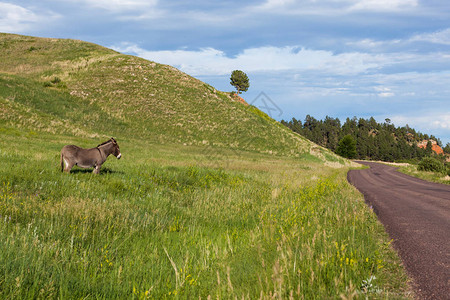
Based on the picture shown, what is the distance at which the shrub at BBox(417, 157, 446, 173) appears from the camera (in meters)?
38.3

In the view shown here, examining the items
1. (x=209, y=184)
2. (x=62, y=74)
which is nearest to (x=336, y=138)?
(x=62, y=74)

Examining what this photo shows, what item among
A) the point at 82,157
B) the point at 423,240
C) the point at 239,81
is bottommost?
the point at 423,240

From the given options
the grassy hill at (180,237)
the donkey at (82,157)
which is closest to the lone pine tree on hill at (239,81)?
the grassy hill at (180,237)

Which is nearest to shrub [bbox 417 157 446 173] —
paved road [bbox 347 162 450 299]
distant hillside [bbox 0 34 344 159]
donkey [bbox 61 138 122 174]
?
distant hillside [bbox 0 34 344 159]

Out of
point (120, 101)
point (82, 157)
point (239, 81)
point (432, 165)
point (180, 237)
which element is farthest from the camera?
point (239, 81)

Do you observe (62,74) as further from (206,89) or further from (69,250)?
(69,250)

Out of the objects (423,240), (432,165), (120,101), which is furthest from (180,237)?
(120,101)

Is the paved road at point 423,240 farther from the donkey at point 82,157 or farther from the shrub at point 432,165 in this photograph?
the shrub at point 432,165

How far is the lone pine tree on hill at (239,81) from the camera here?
110 meters

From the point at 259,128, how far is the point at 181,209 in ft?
179

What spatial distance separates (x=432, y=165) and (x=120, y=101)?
50.4 meters

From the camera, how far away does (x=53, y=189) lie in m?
8.23

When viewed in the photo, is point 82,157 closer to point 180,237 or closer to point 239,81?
point 180,237

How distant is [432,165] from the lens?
4031cm
